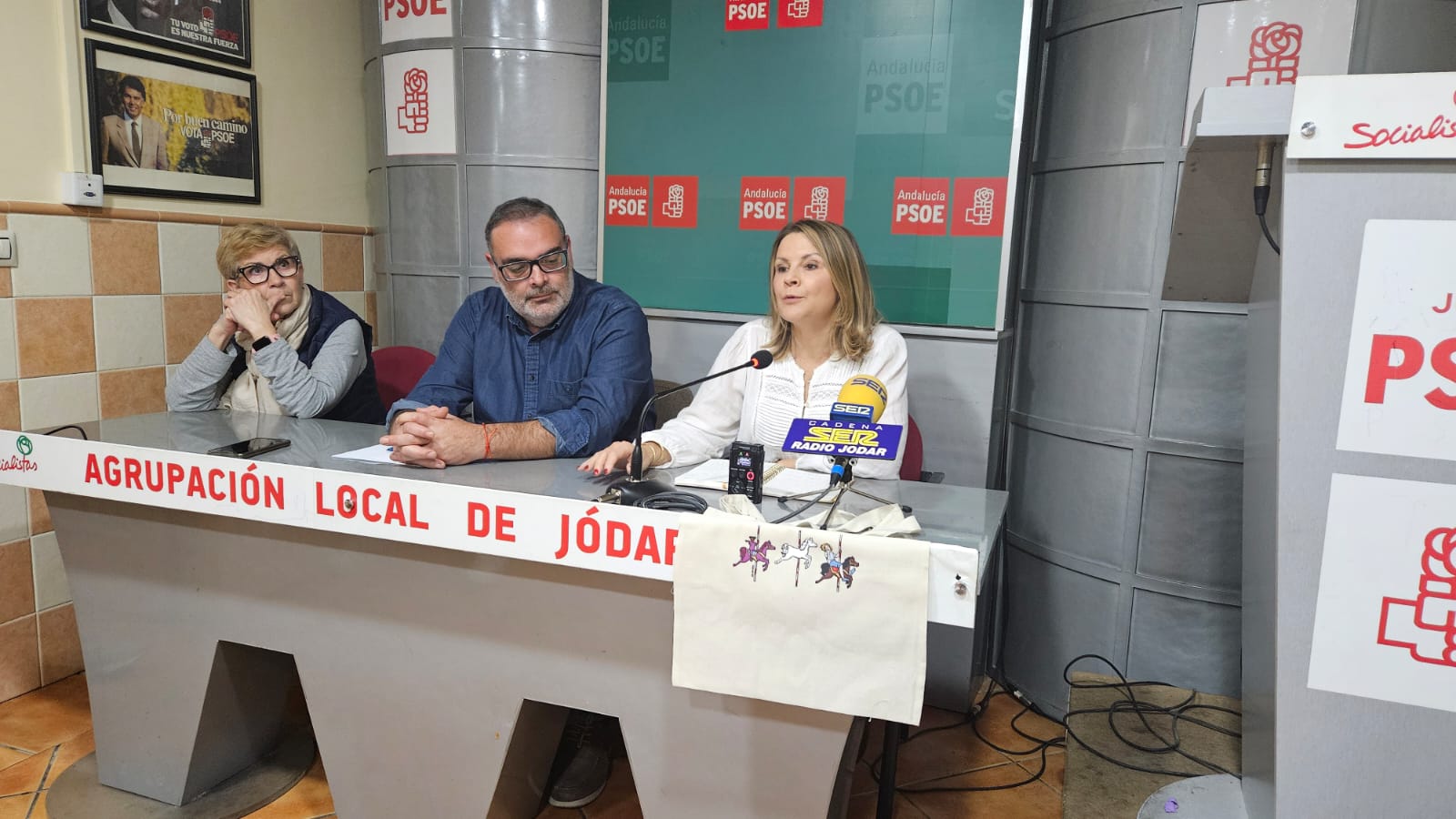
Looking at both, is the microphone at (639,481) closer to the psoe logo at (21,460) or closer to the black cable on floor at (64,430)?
the black cable on floor at (64,430)

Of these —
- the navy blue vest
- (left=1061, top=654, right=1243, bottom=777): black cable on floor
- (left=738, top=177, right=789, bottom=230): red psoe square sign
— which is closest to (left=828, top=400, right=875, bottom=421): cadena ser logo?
(left=1061, top=654, right=1243, bottom=777): black cable on floor

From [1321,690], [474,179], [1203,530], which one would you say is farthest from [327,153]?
[1321,690]

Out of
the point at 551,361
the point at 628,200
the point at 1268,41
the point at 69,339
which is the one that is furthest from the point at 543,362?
the point at 1268,41

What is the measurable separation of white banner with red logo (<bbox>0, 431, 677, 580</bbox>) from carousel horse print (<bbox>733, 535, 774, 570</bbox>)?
11 centimetres

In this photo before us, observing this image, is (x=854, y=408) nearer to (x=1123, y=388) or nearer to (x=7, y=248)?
(x=1123, y=388)

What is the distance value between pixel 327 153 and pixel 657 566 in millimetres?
2595

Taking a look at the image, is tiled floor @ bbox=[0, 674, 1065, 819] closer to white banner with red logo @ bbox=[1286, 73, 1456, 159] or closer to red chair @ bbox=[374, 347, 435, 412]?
→ red chair @ bbox=[374, 347, 435, 412]

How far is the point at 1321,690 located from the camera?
3.54 ft

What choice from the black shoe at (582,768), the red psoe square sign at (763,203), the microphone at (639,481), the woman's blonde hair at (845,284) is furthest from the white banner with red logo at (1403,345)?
the red psoe square sign at (763,203)

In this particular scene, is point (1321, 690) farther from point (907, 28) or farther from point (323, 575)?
point (907, 28)

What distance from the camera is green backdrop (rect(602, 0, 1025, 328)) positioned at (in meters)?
2.52

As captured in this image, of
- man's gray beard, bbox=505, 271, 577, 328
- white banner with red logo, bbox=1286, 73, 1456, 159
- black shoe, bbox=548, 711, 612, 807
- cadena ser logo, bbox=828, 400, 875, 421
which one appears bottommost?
black shoe, bbox=548, 711, 612, 807

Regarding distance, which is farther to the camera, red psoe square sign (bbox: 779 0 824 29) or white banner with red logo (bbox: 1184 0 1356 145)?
red psoe square sign (bbox: 779 0 824 29)

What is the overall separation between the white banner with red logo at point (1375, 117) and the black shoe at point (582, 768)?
1.81 meters
